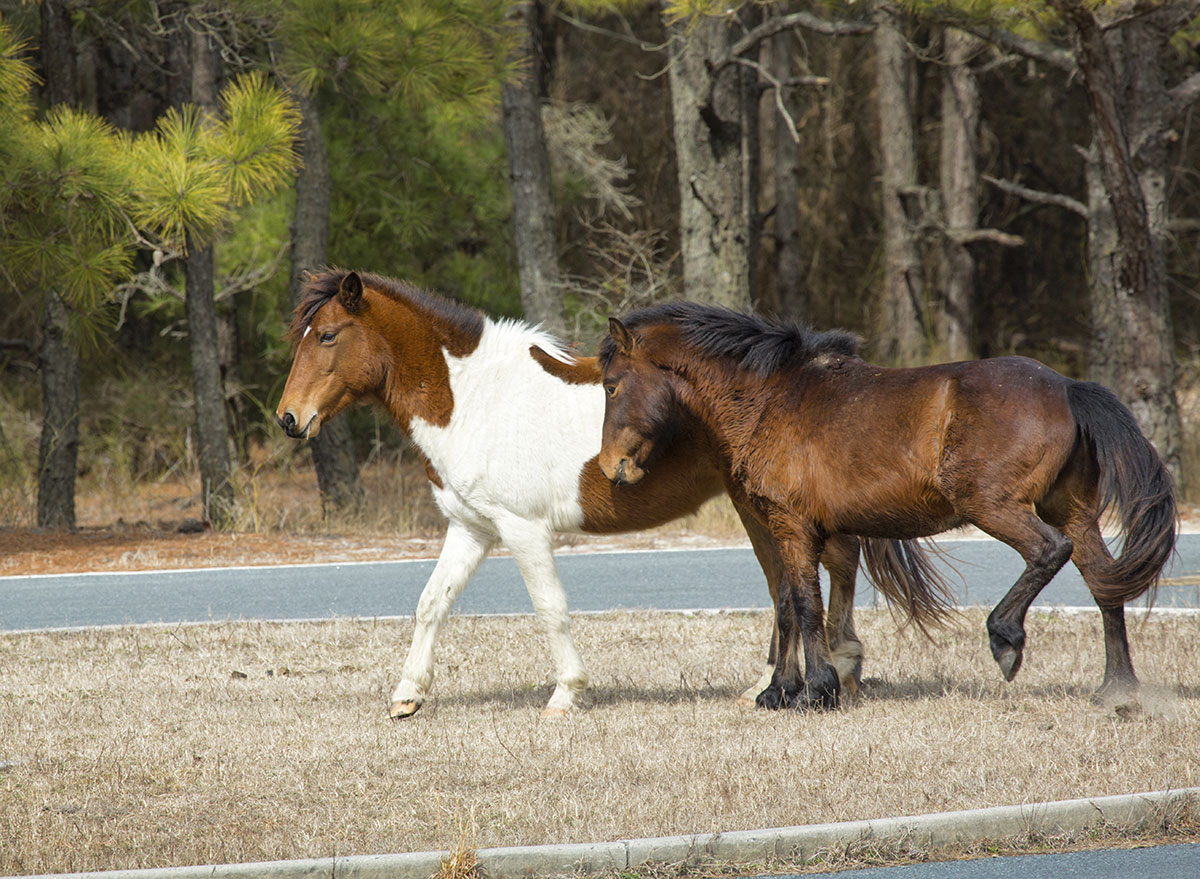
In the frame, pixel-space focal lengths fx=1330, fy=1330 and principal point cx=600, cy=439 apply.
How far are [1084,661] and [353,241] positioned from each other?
13723mm

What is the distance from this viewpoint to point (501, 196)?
65.4 feet

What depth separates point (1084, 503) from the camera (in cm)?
610

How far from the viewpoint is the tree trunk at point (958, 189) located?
2217 centimetres

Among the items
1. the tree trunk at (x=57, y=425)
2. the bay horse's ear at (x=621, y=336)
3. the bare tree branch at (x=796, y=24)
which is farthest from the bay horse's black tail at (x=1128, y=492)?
the tree trunk at (x=57, y=425)

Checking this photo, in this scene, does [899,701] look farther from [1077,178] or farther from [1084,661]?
[1077,178]

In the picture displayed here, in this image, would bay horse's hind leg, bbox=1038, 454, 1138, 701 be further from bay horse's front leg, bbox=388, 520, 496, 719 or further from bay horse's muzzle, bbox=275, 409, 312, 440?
bay horse's muzzle, bbox=275, 409, 312, 440

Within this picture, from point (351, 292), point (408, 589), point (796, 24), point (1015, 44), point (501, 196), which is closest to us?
point (351, 292)

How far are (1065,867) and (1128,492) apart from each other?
6.52ft

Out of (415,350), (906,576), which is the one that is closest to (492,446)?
(415,350)

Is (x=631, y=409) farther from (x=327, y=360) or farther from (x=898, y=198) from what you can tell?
(x=898, y=198)

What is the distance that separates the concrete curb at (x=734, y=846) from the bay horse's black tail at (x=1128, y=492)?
128cm

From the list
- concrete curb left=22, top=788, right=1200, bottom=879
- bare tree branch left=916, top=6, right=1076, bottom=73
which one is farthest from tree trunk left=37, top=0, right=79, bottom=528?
concrete curb left=22, top=788, right=1200, bottom=879

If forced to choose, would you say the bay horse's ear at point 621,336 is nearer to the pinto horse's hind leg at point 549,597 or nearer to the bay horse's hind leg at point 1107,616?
the pinto horse's hind leg at point 549,597

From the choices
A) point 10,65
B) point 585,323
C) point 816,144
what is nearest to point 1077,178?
point 816,144
